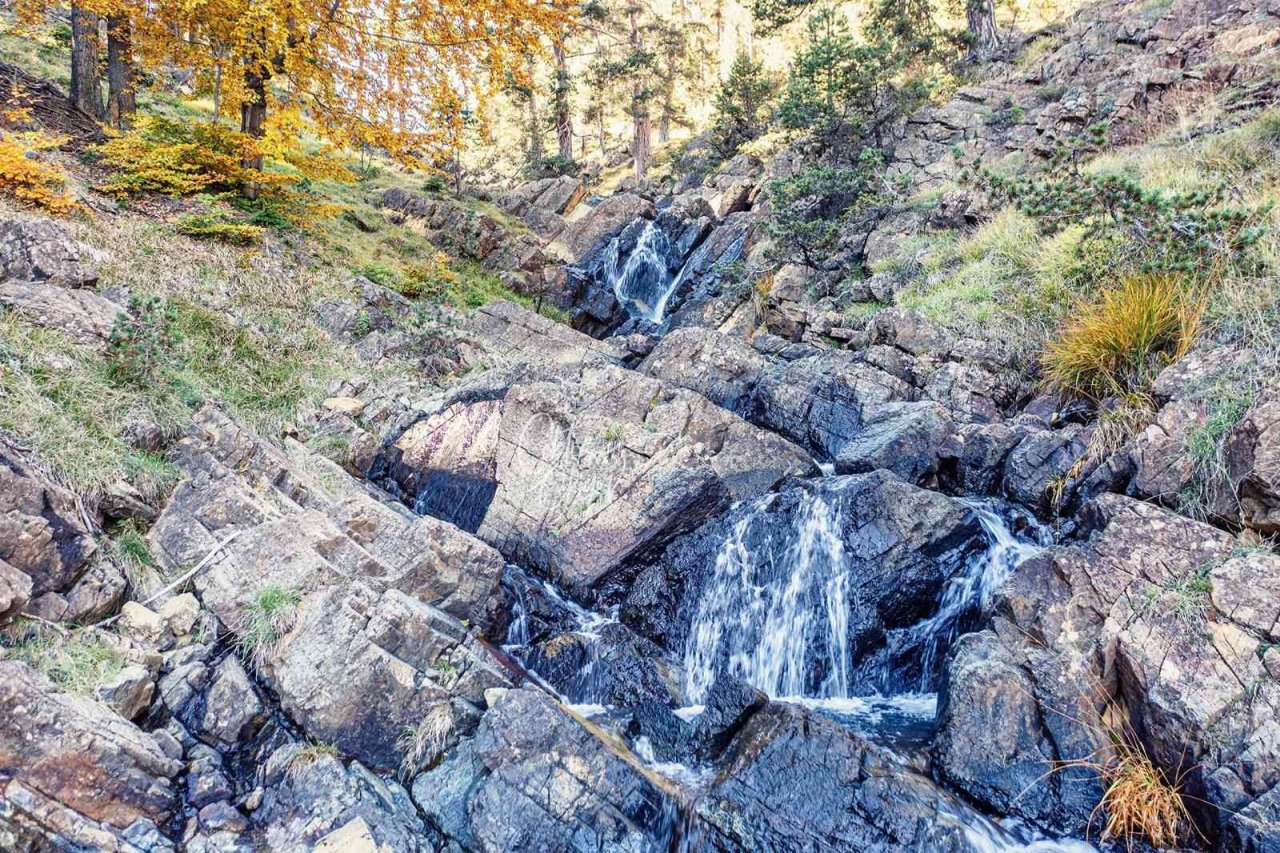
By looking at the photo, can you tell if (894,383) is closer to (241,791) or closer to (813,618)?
(813,618)

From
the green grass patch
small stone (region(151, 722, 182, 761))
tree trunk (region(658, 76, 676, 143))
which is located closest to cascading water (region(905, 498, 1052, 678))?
small stone (region(151, 722, 182, 761))

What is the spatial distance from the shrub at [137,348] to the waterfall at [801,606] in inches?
282

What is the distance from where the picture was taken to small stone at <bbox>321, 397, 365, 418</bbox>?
10.2m

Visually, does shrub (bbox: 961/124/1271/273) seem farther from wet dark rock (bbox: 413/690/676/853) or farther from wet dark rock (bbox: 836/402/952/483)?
wet dark rock (bbox: 413/690/676/853)

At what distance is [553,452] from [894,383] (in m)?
5.70

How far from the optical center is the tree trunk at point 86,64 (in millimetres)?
13711

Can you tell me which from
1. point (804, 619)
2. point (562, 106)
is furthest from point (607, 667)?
point (562, 106)

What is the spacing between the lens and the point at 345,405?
1037 cm

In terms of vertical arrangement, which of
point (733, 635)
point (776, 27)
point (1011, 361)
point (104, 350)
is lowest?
point (733, 635)

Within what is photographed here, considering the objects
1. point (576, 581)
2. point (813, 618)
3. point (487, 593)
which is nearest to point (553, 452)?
point (576, 581)

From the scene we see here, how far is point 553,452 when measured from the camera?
30.3 feet

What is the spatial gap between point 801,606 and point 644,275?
609 inches

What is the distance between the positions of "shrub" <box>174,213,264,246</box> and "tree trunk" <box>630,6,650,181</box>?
21.1 m

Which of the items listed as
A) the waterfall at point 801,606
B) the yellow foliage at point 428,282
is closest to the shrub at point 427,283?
the yellow foliage at point 428,282
